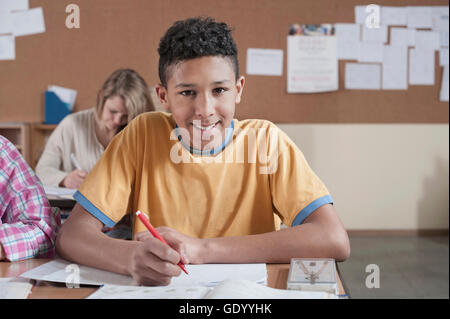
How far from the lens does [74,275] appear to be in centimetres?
70

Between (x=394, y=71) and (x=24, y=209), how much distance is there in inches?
33.8

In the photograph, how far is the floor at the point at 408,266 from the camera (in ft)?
4.08

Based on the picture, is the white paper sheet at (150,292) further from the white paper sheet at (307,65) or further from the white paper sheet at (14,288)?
the white paper sheet at (307,65)

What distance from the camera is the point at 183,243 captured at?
730 millimetres

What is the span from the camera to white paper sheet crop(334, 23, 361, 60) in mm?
896

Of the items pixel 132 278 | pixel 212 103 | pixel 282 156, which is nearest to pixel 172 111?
pixel 212 103

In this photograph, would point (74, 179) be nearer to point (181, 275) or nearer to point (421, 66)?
point (181, 275)

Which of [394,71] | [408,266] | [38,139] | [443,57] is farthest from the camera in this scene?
[408,266]

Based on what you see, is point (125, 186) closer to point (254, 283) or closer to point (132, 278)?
point (132, 278)

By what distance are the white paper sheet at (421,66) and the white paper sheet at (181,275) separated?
66 cm

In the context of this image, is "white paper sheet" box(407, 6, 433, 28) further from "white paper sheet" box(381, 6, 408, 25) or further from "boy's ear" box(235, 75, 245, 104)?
"boy's ear" box(235, 75, 245, 104)

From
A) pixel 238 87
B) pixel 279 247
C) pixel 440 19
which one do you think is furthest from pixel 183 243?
pixel 440 19

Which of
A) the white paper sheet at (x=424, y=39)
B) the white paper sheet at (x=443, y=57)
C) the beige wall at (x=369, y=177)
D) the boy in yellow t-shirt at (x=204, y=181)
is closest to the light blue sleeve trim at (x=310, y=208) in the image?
the boy in yellow t-shirt at (x=204, y=181)
